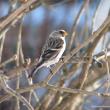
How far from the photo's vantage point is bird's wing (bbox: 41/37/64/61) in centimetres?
326

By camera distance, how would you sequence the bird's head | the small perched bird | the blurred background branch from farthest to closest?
the bird's head, the small perched bird, the blurred background branch

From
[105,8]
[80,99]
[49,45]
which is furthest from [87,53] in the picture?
[105,8]

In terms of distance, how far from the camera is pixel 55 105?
3.50 meters

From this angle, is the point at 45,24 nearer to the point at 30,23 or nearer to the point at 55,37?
the point at 30,23

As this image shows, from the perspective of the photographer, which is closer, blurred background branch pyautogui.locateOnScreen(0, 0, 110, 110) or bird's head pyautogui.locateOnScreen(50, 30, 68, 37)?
blurred background branch pyautogui.locateOnScreen(0, 0, 110, 110)

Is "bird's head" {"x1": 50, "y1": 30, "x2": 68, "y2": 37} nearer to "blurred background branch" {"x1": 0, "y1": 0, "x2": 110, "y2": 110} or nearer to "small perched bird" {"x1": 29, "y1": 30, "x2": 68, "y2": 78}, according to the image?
"small perched bird" {"x1": 29, "y1": 30, "x2": 68, "y2": 78}

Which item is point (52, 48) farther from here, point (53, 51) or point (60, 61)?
point (60, 61)

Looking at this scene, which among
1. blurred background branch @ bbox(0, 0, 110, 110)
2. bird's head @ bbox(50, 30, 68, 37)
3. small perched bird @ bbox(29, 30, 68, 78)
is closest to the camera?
blurred background branch @ bbox(0, 0, 110, 110)

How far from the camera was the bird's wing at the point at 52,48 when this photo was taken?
3.26 meters

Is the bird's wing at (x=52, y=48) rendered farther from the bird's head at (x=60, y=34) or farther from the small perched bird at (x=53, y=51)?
the bird's head at (x=60, y=34)

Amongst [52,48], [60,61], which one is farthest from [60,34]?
[60,61]

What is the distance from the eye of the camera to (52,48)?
11.3 feet

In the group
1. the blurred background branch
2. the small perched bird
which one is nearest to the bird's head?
the small perched bird

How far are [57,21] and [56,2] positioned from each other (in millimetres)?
4084
